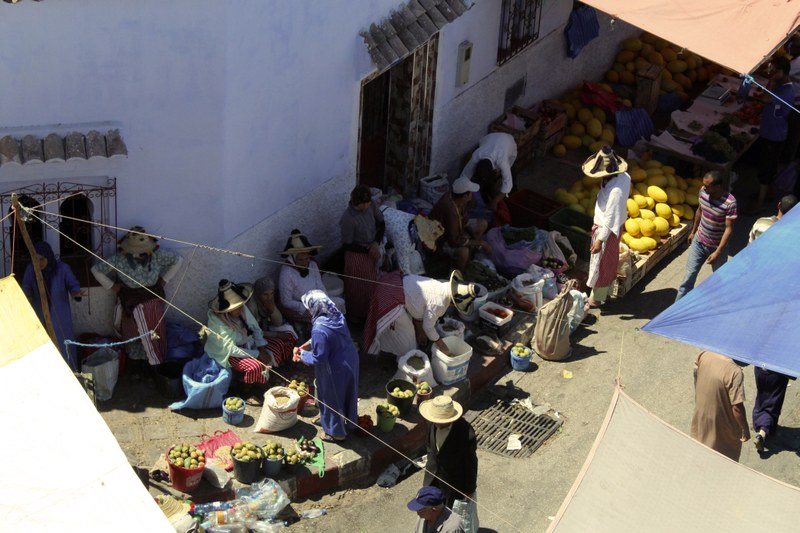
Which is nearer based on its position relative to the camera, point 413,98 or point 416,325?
point 416,325

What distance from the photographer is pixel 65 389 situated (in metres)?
8.02

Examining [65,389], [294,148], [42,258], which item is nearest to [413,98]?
[294,148]

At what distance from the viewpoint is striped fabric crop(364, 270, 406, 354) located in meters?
11.7

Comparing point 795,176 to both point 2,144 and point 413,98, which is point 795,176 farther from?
point 2,144

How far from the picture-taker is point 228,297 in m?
11.1

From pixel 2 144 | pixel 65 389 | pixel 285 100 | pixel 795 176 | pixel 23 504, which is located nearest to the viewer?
pixel 23 504

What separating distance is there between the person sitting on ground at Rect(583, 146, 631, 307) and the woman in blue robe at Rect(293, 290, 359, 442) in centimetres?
329

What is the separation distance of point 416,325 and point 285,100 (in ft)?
7.90

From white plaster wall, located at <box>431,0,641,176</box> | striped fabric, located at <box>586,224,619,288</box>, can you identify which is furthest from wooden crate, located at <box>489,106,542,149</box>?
striped fabric, located at <box>586,224,619,288</box>

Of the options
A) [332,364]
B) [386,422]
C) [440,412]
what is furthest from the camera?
[386,422]

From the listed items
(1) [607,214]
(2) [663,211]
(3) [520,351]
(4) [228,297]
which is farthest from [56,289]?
(2) [663,211]

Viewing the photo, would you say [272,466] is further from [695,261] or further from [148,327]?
[695,261]

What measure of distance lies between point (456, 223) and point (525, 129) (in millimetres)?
2742

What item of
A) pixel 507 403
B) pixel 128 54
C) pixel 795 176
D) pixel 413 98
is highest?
pixel 128 54
